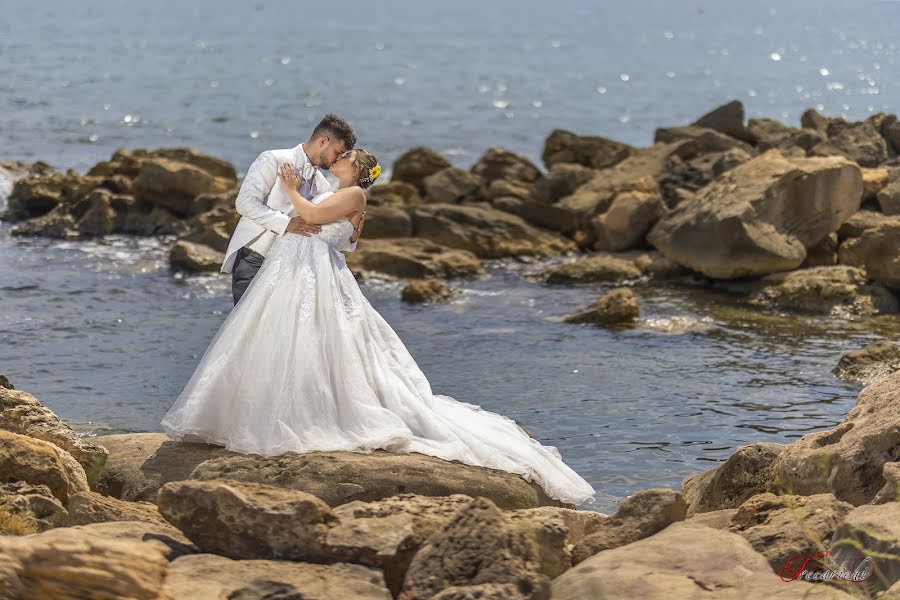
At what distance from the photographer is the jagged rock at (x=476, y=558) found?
255 inches

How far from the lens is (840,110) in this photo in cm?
6262

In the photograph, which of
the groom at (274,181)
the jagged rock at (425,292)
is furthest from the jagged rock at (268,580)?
the jagged rock at (425,292)

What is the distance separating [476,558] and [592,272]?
51.7ft

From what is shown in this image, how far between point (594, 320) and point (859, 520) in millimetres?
12388

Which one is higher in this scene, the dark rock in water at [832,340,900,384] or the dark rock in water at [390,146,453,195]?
the dark rock in water at [390,146,453,195]

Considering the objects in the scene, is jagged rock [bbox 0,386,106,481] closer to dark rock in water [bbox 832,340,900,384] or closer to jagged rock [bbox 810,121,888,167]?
dark rock in water [bbox 832,340,900,384]

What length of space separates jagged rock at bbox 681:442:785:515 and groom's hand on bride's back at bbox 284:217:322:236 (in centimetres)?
368

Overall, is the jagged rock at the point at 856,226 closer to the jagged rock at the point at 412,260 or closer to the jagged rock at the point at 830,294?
the jagged rock at the point at 830,294

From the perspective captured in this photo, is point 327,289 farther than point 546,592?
Yes

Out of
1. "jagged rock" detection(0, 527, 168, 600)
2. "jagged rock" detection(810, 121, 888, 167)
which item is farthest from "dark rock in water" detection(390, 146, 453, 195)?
"jagged rock" detection(0, 527, 168, 600)

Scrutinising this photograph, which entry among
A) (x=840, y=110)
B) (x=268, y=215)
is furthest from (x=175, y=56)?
(x=268, y=215)

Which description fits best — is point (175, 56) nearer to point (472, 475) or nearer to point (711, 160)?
point (711, 160)

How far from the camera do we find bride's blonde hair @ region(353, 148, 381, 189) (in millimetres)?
9383

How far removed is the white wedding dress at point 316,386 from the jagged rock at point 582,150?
21.5 m
